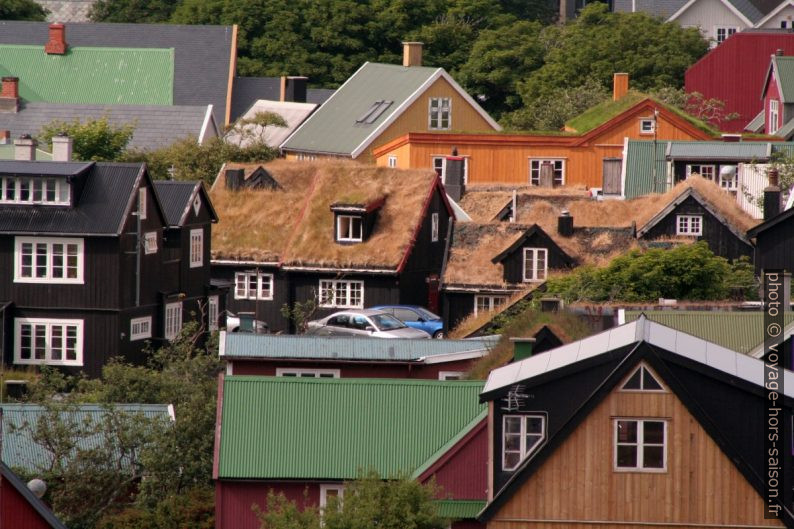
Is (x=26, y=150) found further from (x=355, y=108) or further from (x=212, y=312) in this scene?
(x=355, y=108)

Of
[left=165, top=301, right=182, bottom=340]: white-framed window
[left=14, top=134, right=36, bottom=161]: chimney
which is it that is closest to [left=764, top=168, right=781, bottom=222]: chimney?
[left=165, top=301, right=182, bottom=340]: white-framed window

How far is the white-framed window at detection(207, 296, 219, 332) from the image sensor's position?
59531 millimetres

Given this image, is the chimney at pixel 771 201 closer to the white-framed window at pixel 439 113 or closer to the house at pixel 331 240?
the house at pixel 331 240

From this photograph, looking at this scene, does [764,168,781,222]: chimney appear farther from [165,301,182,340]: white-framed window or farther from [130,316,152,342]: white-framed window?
[130,316,152,342]: white-framed window

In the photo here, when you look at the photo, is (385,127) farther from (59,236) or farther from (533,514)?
(533,514)

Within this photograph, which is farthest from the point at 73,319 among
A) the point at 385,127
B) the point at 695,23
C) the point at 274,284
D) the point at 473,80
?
the point at 695,23

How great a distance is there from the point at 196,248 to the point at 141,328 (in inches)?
181

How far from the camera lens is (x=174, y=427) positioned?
39.8 meters

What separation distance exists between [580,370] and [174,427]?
9.20 meters

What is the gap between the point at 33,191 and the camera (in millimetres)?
55281

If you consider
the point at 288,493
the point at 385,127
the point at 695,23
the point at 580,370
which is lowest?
the point at 288,493

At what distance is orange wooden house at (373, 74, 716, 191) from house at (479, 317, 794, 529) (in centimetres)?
4370

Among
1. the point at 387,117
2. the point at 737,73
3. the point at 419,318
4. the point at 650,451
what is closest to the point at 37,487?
the point at 650,451

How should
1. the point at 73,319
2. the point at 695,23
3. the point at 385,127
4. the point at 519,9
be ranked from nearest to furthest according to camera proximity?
the point at 73,319, the point at 385,127, the point at 695,23, the point at 519,9
